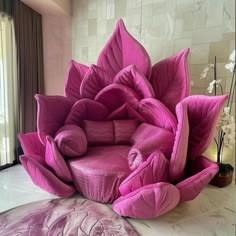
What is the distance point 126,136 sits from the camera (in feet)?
6.50

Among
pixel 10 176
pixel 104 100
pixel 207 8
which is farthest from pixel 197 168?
pixel 10 176

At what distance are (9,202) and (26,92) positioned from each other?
4.43 feet

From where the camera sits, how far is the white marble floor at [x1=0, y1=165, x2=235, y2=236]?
130cm

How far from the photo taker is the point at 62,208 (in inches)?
59.0

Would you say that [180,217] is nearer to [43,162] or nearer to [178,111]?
[178,111]

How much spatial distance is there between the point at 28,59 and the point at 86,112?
3.85 feet

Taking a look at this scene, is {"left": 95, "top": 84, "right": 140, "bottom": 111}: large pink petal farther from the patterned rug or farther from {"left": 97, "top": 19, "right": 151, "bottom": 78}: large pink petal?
the patterned rug

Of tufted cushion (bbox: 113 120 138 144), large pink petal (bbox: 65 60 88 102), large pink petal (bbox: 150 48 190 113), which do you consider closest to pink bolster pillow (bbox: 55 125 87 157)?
tufted cushion (bbox: 113 120 138 144)

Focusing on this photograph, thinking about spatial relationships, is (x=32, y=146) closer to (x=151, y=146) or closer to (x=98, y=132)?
(x=98, y=132)

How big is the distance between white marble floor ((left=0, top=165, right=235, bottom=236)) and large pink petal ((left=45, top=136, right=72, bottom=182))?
0.27 meters

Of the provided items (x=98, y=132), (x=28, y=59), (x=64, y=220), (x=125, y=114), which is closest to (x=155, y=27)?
(x=125, y=114)

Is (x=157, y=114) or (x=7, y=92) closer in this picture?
(x=157, y=114)

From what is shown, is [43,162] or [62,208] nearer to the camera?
[62,208]

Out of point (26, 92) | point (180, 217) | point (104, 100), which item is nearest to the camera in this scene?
point (180, 217)
